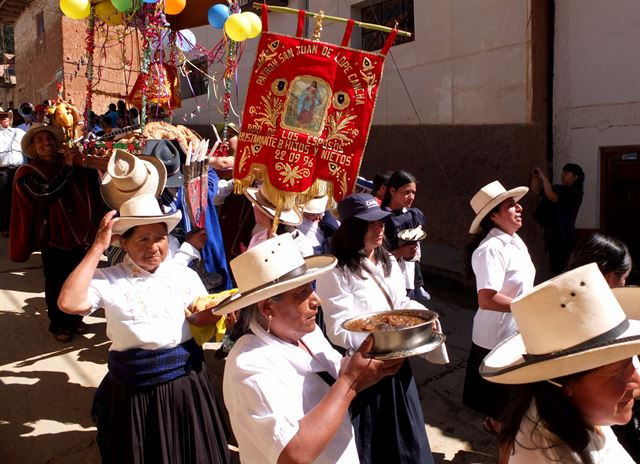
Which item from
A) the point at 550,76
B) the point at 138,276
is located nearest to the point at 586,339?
the point at 138,276

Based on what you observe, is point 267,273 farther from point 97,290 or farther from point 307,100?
point 307,100

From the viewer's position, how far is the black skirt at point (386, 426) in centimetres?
270

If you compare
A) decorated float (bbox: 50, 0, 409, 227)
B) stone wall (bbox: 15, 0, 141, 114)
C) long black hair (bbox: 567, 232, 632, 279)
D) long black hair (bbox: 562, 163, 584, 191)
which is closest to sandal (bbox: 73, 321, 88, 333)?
decorated float (bbox: 50, 0, 409, 227)

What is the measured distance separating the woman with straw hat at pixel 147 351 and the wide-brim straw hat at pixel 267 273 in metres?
0.88

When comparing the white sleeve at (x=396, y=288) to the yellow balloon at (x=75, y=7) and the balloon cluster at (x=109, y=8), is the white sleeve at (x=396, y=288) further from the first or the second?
the yellow balloon at (x=75, y=7)

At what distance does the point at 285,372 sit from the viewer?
186 cm

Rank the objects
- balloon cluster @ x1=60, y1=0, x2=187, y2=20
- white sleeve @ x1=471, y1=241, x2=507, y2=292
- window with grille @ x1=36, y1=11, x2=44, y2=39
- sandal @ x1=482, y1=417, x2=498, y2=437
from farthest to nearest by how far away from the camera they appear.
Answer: window with grille @ x1=36, y1=11, x2=44, y2=39 < balloon cluster @ x1=60, y1=0, x2=187, y2=20 < sandal @ x1=482, y1=417, x2=498, y2=437 < white sleeve @ x1=471, y1=241, x2=507, y2=292

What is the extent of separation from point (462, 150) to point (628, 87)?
243 centimetres

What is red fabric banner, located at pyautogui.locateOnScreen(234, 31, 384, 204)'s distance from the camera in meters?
3.59

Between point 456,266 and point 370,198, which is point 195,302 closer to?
point 370,198

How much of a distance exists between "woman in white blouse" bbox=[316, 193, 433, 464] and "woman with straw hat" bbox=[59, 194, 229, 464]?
2.71 ft

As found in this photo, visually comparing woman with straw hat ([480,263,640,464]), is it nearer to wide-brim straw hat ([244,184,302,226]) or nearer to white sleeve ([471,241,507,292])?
white sleeve ([471,241,507,292])

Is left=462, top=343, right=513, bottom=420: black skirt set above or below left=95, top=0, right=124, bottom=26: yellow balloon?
below

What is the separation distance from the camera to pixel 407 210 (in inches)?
207
